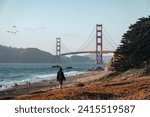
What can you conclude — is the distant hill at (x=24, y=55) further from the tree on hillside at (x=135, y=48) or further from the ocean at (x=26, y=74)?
the tree on hillside at (x=135, y=48)

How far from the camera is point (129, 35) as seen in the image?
2575cm

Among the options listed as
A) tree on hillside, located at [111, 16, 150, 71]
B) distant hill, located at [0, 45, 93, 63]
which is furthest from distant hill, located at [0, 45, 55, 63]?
tree on hillside, located at [111, 16, 150, 71]

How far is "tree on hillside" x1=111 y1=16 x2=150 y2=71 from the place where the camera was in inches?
950

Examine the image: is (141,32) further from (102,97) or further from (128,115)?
(128,115)

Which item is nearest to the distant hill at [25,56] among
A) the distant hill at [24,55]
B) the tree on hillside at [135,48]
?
the distant hill at [24,55]

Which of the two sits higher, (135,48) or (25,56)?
(135,48)

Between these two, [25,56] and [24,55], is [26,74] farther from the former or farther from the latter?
[25,56]

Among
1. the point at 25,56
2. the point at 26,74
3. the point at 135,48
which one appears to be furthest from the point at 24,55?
the point at 135,48

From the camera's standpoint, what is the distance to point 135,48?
24469 mm

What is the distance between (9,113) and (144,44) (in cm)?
1735

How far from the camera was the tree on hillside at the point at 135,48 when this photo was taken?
79.2ft

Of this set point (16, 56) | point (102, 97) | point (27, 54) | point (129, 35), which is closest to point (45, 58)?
point (27, 54)

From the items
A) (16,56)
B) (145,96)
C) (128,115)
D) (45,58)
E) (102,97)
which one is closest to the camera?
(128,115)

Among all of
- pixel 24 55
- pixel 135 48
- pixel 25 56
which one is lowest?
pixel 25 56
